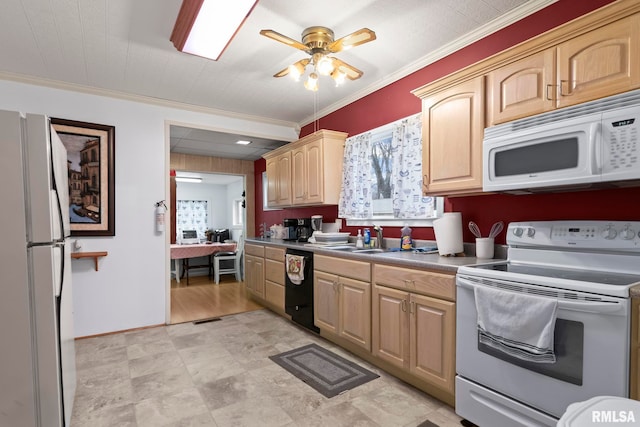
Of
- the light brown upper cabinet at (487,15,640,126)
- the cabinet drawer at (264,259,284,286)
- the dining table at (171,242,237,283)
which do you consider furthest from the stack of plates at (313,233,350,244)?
the dining table at (171,242,237,283)

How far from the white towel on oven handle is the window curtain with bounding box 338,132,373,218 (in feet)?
6.16

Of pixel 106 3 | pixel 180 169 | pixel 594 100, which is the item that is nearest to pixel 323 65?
pixel 106 3

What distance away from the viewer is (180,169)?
5.96 m

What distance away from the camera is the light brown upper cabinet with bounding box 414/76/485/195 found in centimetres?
214

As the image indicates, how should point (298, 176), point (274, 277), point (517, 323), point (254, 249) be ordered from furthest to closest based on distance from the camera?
point (254, 249) < point (298, 176) < point (274, 277) < point (517, 323)

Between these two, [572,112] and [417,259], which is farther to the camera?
[417,259]

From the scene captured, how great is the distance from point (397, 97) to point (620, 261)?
2184mm

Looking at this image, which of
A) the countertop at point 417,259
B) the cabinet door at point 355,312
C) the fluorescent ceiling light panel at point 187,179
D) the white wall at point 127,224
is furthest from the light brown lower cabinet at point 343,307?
the fluorescent ceiling light panel at point 187,179

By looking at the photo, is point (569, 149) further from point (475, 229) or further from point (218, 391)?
point (218, 391)

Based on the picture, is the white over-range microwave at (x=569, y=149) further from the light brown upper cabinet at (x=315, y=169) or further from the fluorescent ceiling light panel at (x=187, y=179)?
the fluorescent ceiling light panel at (x=187, y=179)

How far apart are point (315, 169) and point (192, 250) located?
3587 millimetres

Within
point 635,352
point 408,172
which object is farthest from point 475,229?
point 635,352

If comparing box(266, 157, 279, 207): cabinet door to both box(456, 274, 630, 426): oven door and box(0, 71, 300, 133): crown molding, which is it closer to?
box(0, 71, 300, 133): crown molding

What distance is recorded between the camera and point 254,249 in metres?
4.57
